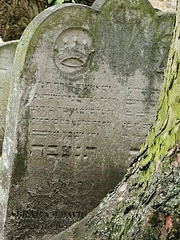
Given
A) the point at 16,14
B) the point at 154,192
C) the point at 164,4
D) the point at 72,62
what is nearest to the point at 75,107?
the point at 72,62

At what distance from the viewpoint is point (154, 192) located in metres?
2.10

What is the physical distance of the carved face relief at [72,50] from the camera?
12.4ft

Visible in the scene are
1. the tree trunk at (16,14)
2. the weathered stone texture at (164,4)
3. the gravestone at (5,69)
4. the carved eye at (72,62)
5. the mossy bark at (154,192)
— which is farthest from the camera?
the weathered stone texture at (164,4)

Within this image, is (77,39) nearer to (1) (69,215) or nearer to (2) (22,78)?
(2) (22,78)

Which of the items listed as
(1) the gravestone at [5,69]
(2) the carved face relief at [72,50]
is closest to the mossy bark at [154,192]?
(2) the carved face relief at [72,50]

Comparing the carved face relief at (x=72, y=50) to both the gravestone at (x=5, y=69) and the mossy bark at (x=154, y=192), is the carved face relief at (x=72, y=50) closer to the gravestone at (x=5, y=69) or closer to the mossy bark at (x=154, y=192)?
the mossy bark at (x=154, y=192)

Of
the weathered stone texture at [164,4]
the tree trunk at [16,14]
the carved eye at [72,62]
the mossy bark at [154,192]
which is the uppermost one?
the weathered stone texture at [164,4]

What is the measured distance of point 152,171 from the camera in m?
2.21

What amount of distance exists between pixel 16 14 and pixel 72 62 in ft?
11.7

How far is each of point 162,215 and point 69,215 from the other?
197cm

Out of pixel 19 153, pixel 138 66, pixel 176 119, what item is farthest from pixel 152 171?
pixel 138 66

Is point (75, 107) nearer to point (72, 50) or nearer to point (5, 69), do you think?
point (72, 50)

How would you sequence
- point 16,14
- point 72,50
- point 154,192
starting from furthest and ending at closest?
point 16,14, point 72,50, point 154,192

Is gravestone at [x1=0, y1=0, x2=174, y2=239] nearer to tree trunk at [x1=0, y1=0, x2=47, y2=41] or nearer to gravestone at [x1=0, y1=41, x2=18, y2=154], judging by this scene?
gravestone at [x1=0, y1=41, x2=18, y2=154]
